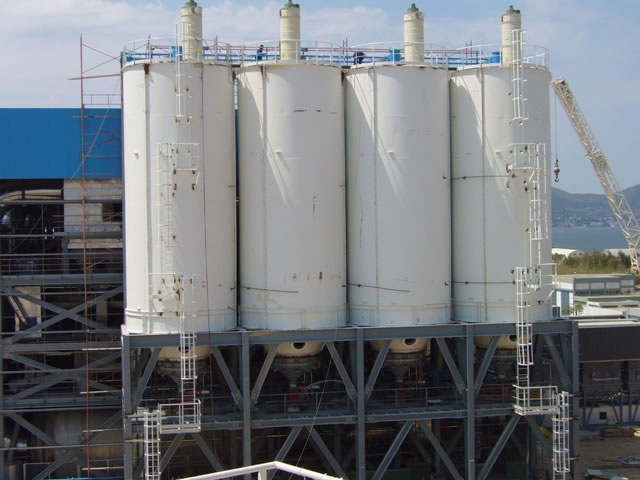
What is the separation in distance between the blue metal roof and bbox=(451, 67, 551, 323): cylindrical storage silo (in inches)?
536

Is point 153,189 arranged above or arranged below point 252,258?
above

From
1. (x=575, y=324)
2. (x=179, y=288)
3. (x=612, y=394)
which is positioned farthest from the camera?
(x=612, y=394)

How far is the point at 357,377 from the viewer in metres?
27.2

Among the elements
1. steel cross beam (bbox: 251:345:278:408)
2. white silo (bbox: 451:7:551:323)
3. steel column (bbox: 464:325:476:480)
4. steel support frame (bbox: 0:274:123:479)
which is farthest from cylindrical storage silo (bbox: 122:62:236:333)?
white silo (bbox: 451:7:551:323)

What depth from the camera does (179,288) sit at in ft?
87.6

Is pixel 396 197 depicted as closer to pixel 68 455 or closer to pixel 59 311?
pixel 59 311

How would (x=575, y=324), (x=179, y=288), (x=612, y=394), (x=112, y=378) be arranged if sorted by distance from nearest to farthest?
(x=179, y=288) → (x=575, y=324) → (x=112, y=378) → (x=612, y=394)

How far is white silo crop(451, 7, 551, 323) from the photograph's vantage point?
28.8m

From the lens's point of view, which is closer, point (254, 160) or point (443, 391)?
point (254, 160)

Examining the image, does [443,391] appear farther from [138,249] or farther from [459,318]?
[138,249]

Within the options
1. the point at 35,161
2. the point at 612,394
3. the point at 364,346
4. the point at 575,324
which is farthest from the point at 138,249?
the point at 612,394

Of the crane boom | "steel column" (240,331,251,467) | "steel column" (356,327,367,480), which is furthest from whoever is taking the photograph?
the crane boom

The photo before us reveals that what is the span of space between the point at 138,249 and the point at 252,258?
13.0 feet

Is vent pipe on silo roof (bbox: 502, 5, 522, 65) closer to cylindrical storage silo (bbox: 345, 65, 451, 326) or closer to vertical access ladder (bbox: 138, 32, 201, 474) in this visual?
cylindrical storage silo (bbox: 345, 65, 451, 326)
